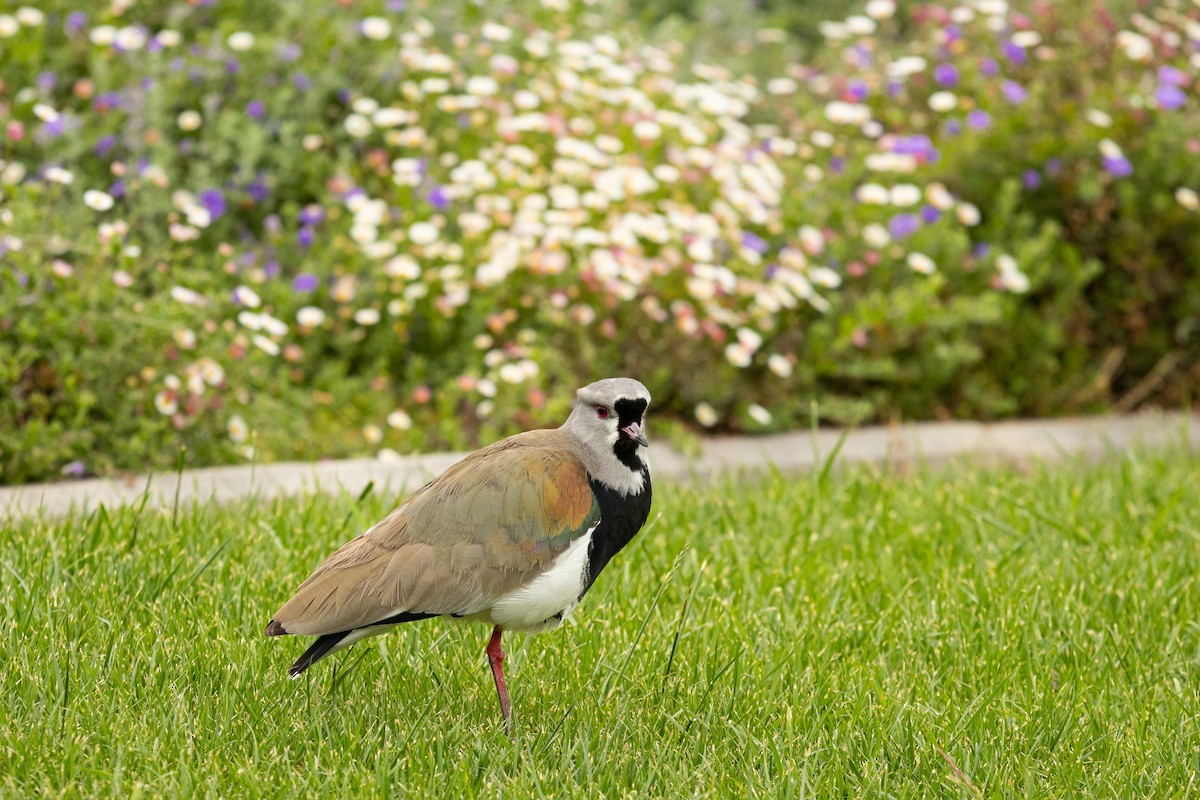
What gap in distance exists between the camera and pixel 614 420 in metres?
3.22

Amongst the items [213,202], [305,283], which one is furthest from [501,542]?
[213,202]

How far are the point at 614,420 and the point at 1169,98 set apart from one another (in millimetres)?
4615

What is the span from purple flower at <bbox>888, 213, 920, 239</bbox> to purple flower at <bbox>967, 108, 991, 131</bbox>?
724 mm

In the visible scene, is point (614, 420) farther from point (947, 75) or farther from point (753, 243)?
point (947, 75)

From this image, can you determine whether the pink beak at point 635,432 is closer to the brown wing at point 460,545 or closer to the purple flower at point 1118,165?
the brown wing at point 460,545

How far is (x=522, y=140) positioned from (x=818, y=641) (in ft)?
11.2

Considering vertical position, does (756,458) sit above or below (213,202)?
below

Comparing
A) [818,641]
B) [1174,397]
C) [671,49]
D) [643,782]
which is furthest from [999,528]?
[671,49]

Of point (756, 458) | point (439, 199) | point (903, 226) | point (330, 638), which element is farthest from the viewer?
point (903, 226)

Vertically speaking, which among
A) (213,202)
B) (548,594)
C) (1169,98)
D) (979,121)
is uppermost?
(548,594)

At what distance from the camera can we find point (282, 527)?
4.33 metres

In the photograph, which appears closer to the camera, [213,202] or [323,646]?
[323,646]

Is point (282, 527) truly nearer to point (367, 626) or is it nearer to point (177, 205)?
point (367, 626)

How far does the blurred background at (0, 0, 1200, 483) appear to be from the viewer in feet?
17.1
